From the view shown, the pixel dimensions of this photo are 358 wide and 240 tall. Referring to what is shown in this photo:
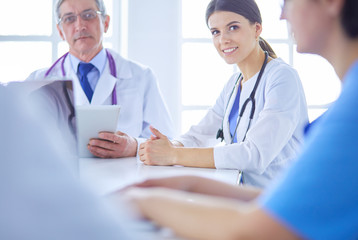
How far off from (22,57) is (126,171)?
2.28 meters

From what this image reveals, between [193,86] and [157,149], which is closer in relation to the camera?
[157,149]

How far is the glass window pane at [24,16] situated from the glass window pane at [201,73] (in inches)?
44.6

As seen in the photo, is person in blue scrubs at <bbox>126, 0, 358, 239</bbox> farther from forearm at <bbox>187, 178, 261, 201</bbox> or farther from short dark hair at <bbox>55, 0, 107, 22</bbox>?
short dark hair at <bbox>55, 0, 107, 22</bbox>

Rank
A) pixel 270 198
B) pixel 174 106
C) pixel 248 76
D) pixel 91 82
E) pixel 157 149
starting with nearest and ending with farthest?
pixel 270 198
pixel 157 149
pixel 248 76
pixel 91 82
pixel 174 106

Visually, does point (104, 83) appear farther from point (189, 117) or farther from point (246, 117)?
point (189, 117)

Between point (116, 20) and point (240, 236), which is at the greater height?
point (116, 20)

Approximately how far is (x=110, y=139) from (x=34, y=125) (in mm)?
1218

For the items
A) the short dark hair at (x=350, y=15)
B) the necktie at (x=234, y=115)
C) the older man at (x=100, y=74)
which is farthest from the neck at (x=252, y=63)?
the short dark hair at (x=350, y=15)

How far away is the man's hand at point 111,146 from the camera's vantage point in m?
1.57

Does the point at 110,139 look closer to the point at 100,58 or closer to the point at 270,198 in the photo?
the point at 100,58

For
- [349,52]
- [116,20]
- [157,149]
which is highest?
[116,20]

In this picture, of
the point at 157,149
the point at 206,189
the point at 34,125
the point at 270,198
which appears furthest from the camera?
the point at 157,149

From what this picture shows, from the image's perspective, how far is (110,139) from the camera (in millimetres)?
1577

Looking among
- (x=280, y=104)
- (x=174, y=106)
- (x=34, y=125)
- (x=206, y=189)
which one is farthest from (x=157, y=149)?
(x=174, y=106)
